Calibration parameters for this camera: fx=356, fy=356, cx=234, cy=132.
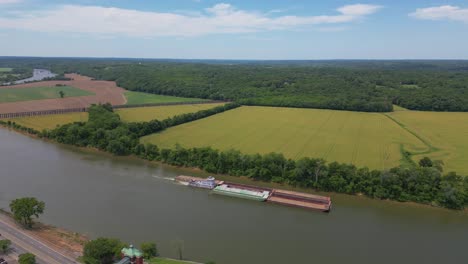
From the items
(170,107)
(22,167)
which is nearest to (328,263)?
(22,167)

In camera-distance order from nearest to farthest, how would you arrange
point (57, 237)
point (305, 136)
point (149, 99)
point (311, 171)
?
1. point (57, 237)
2. point (311, 171)
3. point (305, 136)
4. point (149, 99)

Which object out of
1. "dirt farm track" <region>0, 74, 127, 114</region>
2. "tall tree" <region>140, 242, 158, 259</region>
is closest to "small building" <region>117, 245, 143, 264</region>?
"tall tree" <region>140, 242, 158, 259</region>

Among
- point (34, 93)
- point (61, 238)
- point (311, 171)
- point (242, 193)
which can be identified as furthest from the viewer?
point (34, 93)

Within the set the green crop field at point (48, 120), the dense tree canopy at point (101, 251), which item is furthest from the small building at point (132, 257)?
the green crop field at point (48, 120)

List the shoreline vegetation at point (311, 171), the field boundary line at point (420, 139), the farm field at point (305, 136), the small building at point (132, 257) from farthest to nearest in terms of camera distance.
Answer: the field boundary line at point (420, 139)
the farm field at point (305, 136)
the shoreline vegetation at point (311, 171)
the small building at point (132, 257)

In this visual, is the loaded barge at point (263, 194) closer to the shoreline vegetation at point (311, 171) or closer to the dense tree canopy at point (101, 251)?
the shoreline vegetation at point (311, 171)

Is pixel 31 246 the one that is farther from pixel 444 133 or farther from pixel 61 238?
pixel 444 133

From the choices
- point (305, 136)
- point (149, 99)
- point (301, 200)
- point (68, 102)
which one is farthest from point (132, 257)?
point (149, 99)
